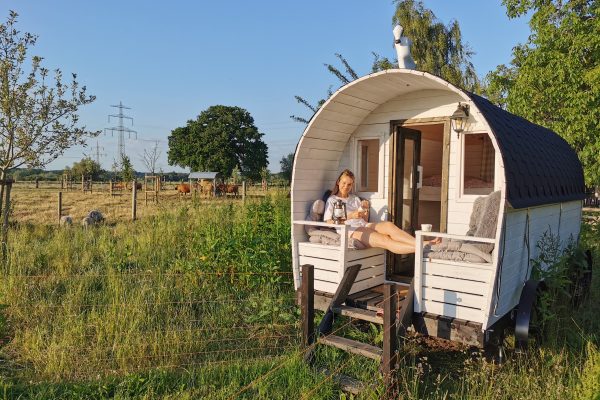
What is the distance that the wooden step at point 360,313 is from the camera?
444 centimetres

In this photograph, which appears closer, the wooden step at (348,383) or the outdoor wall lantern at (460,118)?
the wooden step at (348,383)

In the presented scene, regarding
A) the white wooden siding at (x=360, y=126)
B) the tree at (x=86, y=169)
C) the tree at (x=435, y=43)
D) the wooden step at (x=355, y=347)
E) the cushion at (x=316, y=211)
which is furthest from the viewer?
the tree at (x=86, y=169)

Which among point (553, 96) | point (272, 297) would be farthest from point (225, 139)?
point (272, 297)

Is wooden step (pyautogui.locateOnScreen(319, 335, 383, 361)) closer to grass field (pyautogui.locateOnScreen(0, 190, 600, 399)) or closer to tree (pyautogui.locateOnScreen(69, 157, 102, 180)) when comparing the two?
grass field (pyautogui.locateOnScreen(0, 190, 600, 399))

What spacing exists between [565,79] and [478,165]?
810cm

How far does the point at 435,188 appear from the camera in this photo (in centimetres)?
748

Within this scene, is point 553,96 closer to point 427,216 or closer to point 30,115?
point 427,216

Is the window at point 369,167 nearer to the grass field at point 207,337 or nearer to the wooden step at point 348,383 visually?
the grass field at point 207,337

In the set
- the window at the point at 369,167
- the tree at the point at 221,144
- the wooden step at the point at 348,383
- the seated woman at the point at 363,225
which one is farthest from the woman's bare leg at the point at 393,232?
the tree at the point at 221,144

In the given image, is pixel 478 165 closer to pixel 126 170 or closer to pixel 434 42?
pixel 434 42

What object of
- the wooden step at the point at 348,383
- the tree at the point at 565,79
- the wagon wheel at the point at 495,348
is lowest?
the wooden step at the point at 348,383

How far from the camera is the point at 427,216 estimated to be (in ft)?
26.2

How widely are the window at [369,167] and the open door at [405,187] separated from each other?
416 millimetres

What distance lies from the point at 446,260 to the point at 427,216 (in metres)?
3.71
